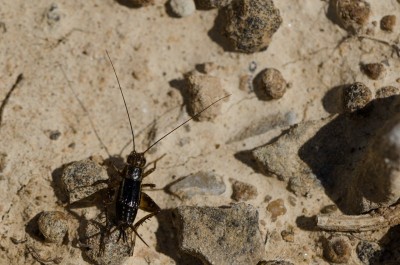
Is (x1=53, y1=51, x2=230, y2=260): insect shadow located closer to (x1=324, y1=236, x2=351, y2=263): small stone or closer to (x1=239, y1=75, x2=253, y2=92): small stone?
(x1=239, y1=75, x2=253, y2=92): small stone

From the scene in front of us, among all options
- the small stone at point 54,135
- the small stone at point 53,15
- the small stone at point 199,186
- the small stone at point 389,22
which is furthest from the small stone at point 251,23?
the small stone at point 54,135

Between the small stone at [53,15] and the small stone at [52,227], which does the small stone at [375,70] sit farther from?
the small stone at [52,227]

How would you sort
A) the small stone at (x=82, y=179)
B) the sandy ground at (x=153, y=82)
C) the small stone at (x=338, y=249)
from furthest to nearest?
1. the sandy ground at (x=153, y=82)
2. the small stone at (x=82, y=179)
3. the small stone at (x=338, y=249)

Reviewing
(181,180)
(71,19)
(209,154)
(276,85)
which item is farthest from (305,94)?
(71,19)

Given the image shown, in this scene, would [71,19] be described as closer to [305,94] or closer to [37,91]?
[37,91]

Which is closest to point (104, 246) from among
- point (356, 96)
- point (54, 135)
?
point (54, 135)

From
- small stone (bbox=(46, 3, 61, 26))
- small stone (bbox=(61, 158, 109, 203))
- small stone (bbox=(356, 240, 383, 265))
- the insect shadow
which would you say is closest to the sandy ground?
small stone (bbox=(46, 3, 61, 26))
